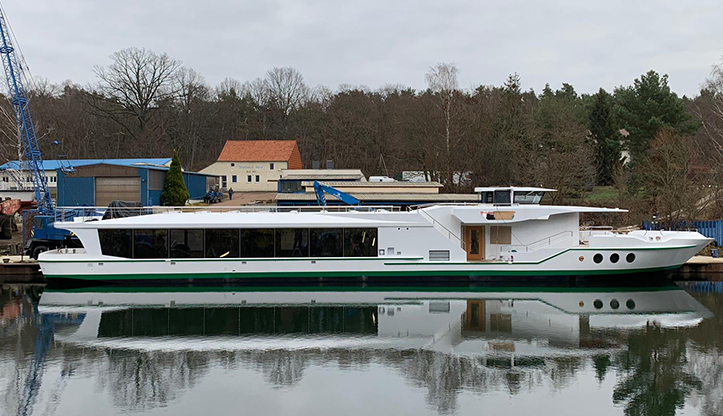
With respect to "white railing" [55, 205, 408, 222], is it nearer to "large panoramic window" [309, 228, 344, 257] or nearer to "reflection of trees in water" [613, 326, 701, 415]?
"large panoramic window" [309, 228, 344, 257]

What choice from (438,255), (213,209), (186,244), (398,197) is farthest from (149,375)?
(398,197)

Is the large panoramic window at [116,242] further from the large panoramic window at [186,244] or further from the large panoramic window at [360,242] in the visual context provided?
the large panoramic window at [360,242]

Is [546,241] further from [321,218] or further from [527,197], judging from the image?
[321,218]

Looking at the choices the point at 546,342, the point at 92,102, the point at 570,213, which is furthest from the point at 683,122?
the point at 92,102

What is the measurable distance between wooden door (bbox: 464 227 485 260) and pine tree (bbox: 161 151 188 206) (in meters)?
23.3

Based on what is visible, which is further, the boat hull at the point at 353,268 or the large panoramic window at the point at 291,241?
the large panoramic window at the point at 291,241

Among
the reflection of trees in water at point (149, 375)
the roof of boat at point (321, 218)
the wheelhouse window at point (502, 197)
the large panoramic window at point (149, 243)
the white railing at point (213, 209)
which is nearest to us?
the reflection of trees in water at point (149, 375)

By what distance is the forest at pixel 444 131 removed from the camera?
36094 mm

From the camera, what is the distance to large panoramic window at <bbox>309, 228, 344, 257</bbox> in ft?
72.4

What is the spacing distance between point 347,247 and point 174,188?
21467 millimetres

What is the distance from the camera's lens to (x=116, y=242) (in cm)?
2186

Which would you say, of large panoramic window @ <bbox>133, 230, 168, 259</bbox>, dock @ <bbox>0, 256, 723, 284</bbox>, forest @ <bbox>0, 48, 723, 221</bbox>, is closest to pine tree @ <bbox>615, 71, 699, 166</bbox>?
forest @ <bbox>0, 48, 723, 221</bbox>

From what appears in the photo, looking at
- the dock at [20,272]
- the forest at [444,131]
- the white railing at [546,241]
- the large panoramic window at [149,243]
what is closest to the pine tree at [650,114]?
the forest at [444,131]

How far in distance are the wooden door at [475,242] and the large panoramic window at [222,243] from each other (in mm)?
8474
